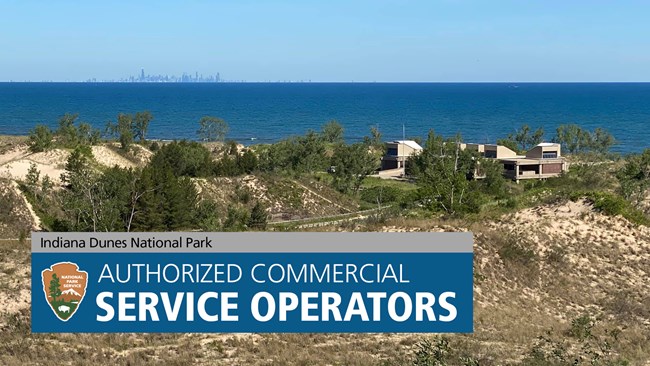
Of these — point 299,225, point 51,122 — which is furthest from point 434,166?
point 51,122

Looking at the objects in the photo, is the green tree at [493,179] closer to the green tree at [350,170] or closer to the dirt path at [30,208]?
the green tree at [350,170]

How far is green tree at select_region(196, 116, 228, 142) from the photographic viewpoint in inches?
4311

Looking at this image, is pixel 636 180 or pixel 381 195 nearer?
pixel 636 180

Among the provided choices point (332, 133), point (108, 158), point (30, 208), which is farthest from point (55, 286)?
point (332, 133)

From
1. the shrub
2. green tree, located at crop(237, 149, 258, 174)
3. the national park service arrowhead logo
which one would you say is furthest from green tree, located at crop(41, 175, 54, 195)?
the national park service arrowhead logo

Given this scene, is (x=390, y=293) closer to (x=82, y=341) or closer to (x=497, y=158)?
(x=82, y=341)

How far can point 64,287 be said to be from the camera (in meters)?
18.0

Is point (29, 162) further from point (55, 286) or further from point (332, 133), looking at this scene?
point (332, 133)

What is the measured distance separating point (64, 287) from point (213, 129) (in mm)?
93460

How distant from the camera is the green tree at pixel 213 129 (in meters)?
110

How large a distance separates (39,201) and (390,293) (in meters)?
34.0

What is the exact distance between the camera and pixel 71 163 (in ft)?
173

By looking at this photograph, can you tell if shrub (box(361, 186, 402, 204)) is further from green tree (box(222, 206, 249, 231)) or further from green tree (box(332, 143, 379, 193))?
green tree (box(222, 206, 249, 231))

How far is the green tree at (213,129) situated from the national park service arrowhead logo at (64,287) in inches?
3562
